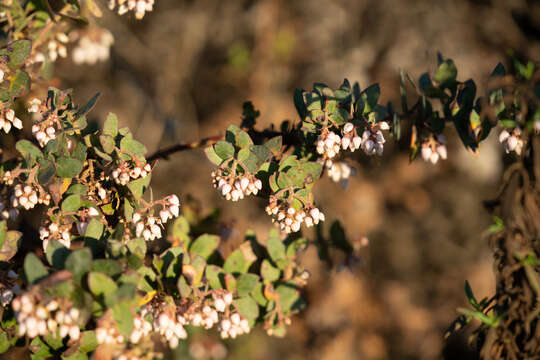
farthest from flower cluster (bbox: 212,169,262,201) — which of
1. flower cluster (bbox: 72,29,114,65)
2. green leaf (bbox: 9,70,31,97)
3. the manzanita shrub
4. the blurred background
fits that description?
the blurred background

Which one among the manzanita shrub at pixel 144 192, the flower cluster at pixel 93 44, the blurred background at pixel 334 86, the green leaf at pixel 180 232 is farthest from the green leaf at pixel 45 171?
the blurred background at pixel 334 86

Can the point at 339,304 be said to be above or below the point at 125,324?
above

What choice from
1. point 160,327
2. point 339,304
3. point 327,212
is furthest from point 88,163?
point 339,304

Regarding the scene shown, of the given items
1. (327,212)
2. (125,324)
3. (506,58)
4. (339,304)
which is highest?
(506,58)

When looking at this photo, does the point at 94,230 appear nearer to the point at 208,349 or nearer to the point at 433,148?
the point at 433,148

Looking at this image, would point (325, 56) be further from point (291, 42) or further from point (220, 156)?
point (220, 156)

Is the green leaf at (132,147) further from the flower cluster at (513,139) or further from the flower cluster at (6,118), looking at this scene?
the flower cluster at (513,139)

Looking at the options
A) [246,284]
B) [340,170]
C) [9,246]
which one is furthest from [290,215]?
[9,246]
